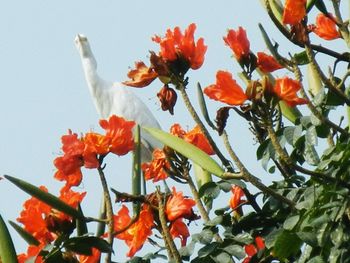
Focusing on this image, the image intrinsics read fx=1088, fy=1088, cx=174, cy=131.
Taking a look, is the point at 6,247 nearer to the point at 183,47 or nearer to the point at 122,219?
the point at 122,219

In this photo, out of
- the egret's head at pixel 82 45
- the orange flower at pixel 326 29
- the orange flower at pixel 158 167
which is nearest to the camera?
the orange flower at pixel 158 167

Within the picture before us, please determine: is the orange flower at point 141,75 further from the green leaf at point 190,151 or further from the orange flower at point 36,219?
the orange flower at point 36,219

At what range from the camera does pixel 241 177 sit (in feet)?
6.46

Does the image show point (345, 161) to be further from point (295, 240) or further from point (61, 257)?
point (61, 257)

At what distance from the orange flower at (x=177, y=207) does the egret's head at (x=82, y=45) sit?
29.8 ft

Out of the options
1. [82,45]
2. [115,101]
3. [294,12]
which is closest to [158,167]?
[294,12]

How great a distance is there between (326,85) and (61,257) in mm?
592

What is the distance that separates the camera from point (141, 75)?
7.32ft

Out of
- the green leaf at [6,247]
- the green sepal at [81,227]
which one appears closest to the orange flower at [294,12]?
the green sepal at [81,227]

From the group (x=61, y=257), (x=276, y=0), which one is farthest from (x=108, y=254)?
(x=276, y=0)

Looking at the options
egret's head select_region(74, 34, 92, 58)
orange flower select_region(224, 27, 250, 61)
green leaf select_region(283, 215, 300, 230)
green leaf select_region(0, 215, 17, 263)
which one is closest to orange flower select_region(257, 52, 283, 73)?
orange flower select_region(224, 27, 250, 61)

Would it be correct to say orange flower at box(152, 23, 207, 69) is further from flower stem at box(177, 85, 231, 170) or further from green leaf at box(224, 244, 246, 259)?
green leaf at box(224, 244, 246, 259)

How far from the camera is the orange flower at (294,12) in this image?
6.84 ft

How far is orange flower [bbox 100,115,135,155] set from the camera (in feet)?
6.95
